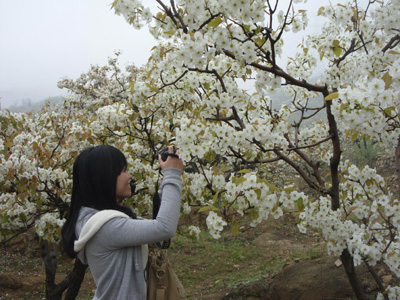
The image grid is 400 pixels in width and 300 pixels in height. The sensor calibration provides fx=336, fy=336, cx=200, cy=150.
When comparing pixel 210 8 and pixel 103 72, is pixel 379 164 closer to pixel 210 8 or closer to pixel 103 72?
pixel 103 72

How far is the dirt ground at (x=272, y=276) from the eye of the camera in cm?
433

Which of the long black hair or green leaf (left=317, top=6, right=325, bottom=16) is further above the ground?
green leaf (left=317, top=6, right=325, bottom=16)

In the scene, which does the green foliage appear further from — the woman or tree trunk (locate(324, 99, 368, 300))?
the woman

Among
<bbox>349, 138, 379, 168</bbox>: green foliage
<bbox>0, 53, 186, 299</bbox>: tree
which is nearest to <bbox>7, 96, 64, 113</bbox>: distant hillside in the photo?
<bbox>0, 53, 186, 299</bbox>: tree

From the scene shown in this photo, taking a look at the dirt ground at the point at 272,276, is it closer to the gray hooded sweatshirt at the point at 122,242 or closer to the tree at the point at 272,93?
the tree at the point at 272,93

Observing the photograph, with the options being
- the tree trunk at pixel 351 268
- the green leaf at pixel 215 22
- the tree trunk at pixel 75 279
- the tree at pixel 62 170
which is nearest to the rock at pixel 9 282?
the tree at pixel 62 170

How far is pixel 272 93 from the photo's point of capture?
2863 mm

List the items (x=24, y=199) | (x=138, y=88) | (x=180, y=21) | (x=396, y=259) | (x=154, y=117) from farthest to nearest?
(x=154, y=117), (x=24, y=199), (x=138, y=88), (x=396, y=259), (x=180, y=21)

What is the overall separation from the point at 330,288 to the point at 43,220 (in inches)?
141

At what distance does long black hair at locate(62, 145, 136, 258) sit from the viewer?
1.61 metres

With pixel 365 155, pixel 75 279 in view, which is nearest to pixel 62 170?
pixel 75 279

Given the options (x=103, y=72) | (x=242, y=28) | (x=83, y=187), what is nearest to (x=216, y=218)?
(x=83, y=187)

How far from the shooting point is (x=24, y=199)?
11.7ft

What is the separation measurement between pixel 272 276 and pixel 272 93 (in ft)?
11.3
